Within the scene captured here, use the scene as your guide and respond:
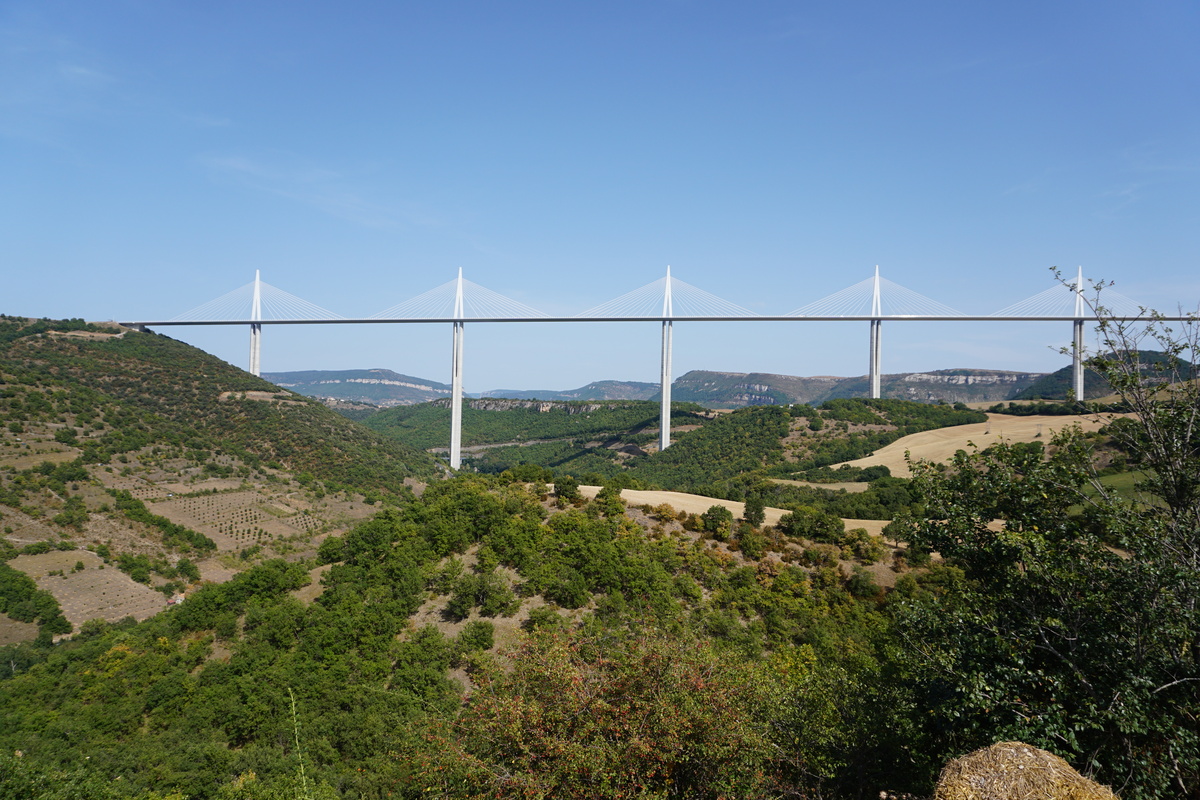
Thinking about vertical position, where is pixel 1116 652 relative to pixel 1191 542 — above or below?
below

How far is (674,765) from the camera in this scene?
23.3ft

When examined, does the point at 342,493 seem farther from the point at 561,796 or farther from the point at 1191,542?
the point at 1191,542

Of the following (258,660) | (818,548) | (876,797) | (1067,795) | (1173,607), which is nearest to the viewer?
(1067,795)

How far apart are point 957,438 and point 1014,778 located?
45.0 metres

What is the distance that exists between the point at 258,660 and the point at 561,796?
12039mm

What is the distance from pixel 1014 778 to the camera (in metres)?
4.82

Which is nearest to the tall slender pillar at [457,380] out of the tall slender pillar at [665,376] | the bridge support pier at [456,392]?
the bridge support pier at [456,392]

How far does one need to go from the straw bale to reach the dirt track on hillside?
3546cm

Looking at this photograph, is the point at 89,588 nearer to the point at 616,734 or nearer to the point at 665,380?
the point at 616,734

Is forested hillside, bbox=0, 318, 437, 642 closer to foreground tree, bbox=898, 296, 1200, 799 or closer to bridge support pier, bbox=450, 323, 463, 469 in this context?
bridge support pier, bbox=450, 323, 463, 469

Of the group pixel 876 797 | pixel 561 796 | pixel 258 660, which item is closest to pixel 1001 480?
pixel 876 797

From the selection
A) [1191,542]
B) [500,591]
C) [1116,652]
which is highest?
[1191,542]

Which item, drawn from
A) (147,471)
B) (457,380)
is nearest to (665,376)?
(457,380)

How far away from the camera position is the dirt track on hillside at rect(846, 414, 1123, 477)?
39.6 metres
